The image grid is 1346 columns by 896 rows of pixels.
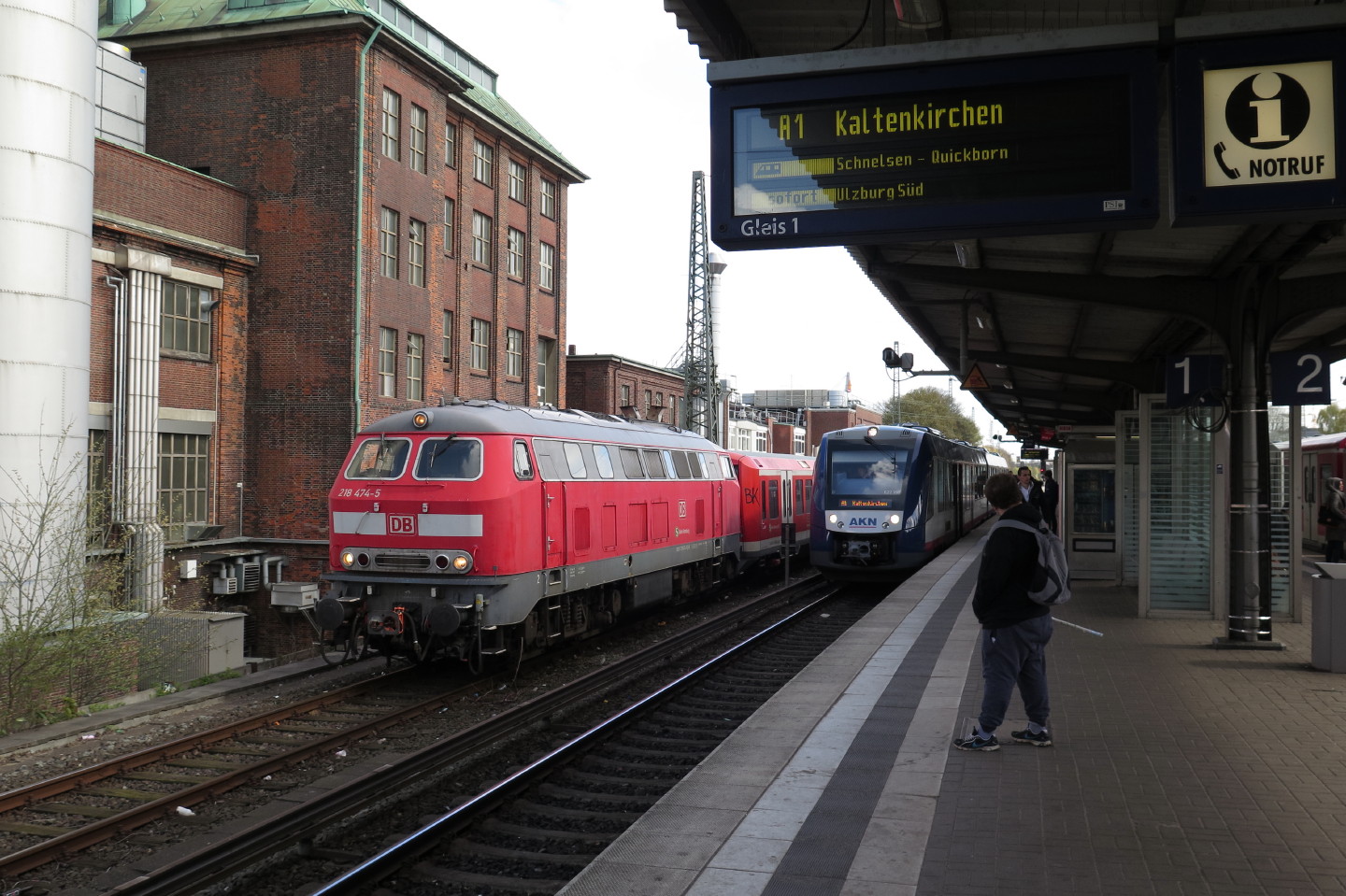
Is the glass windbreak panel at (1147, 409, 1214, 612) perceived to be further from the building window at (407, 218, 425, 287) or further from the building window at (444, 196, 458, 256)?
the building window at (444, 196, 458, 256)

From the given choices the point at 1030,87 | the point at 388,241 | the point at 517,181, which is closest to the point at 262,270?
the point at 388,241

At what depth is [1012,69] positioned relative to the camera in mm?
5645

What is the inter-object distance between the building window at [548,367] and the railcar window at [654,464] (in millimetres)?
20511

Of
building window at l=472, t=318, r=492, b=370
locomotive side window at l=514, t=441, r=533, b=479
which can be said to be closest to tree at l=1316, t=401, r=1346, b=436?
building window at l=472, t=318, r=492, b=370

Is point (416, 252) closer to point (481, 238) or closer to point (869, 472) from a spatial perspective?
point (481, 238)

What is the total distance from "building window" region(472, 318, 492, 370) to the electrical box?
975cm

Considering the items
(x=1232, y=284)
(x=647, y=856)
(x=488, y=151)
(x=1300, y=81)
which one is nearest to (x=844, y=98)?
(x=1300, y=81)

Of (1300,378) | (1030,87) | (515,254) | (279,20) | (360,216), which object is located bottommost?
(1300,378)

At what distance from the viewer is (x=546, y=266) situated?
37.4 meters

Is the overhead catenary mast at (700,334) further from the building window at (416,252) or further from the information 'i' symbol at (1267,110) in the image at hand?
the information 'i' symbol at (1267,110)

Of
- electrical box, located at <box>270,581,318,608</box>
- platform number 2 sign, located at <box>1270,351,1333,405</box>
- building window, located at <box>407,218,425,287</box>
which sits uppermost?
building window, located at <box>407,218,425,287</box>

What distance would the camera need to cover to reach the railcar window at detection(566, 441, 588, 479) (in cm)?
1357

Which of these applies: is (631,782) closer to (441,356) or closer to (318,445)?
(318,445)

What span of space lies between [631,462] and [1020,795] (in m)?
10.3
